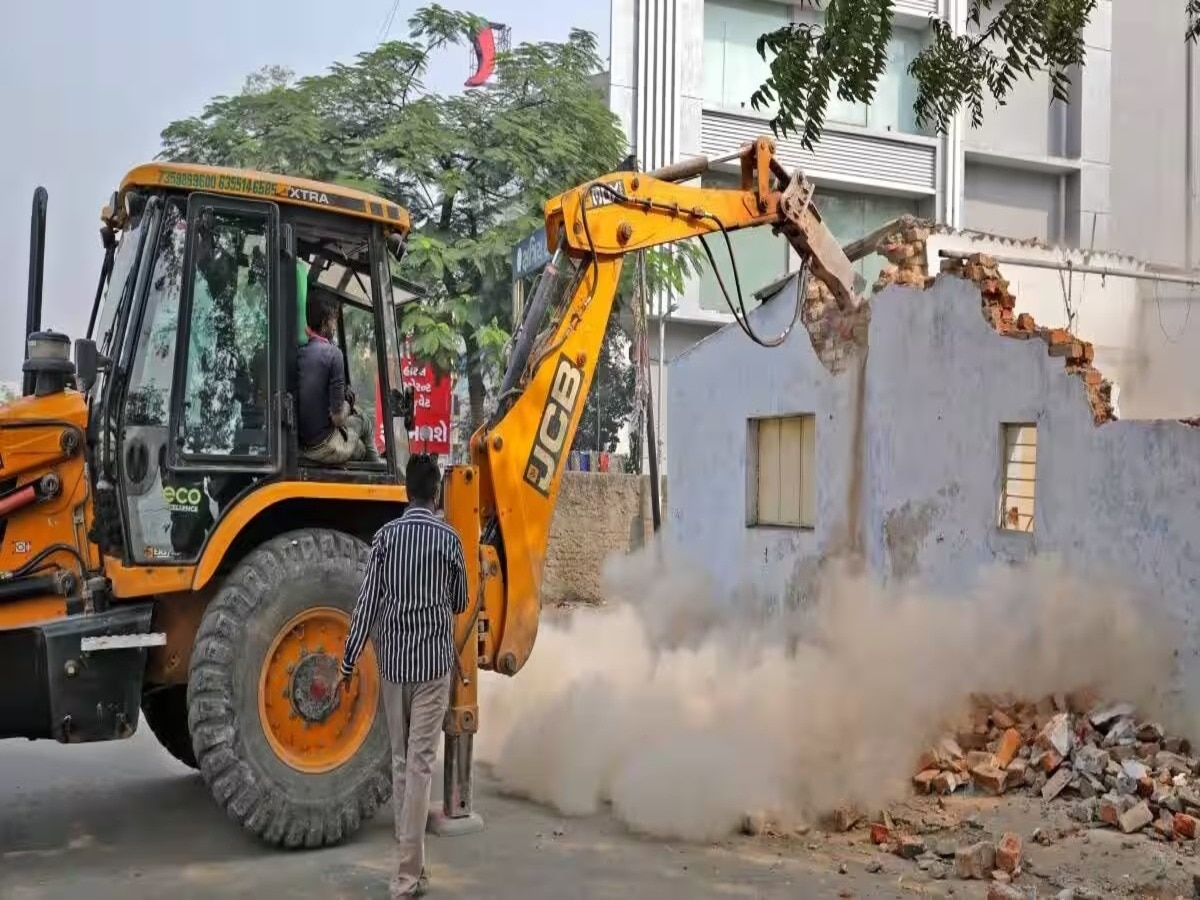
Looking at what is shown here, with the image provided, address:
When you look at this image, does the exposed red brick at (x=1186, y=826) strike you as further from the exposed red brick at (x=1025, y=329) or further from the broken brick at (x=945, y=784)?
the exposed red brick at (x=1025, y=329)

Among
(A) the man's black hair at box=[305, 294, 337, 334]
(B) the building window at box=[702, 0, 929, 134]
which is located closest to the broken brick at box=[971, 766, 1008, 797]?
(A) the man's black hair at box=[305, 294, 337, 334]

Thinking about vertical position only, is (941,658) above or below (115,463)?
below

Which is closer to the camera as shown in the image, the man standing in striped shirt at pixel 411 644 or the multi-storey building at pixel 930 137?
the man standing in striped shirt at pixel 411 644

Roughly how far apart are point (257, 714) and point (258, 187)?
2612mm

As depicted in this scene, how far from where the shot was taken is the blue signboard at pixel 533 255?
676 cm

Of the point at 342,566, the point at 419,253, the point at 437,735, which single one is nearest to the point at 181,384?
the point at 342,566

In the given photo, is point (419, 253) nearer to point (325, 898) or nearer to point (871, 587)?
point (871, 587)

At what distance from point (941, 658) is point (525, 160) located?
35.7 ft

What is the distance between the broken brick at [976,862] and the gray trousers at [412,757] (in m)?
2.53

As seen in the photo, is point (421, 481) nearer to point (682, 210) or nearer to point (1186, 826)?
point (682, 210)

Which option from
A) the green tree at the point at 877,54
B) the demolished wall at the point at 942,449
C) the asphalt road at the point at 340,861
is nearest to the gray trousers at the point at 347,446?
the asphalt road at the point at 340,861

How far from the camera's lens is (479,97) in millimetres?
17656

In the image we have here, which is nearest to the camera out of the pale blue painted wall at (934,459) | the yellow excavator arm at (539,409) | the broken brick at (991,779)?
the yellow excavator arm at (539,409)

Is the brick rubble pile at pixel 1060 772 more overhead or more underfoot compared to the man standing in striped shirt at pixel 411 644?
more underfoot
